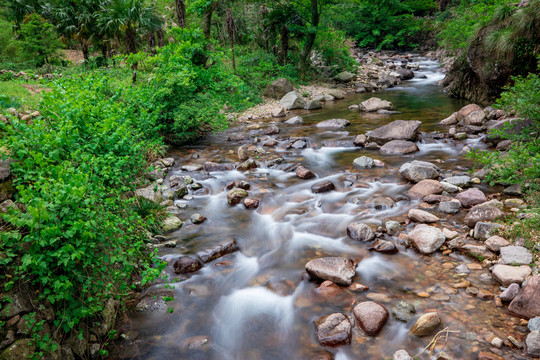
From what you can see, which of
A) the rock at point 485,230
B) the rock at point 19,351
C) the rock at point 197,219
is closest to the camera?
the rock at point 19,351

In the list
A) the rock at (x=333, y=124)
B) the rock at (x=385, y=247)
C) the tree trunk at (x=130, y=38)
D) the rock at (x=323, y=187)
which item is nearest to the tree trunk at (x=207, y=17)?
the tree trunk at (x=130, y=38)

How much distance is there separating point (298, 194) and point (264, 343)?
13.0 ft

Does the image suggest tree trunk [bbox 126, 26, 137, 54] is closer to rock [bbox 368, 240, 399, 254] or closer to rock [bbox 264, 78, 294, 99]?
rock [bbox 264, 78, 294, 99]

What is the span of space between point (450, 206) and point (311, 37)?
16722 millimetres

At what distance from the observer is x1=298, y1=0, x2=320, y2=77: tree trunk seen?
18766mm

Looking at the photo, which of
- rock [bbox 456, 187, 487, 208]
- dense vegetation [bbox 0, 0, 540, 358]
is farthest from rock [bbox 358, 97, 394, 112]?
rock [bbox 456, 187, 487, 208]

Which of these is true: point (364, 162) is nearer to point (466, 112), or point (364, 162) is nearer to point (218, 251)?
point (218, 251)

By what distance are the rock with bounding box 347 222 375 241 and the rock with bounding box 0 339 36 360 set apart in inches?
175

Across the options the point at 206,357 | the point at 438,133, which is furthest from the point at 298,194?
the point at 438,133

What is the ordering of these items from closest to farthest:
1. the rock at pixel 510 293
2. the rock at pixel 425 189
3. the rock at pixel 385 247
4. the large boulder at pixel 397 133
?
1. the rock at pixel 510 293
2. the rock at pixel 385 247
3. the rock at pixel 425 189
4. the large boulder at pixel 397 133

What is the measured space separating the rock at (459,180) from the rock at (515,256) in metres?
2.55

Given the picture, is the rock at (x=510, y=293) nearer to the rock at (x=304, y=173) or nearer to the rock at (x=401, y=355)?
the rock at (x=401, y=355)

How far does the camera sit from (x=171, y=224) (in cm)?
595

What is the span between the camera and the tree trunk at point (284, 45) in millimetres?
20609
